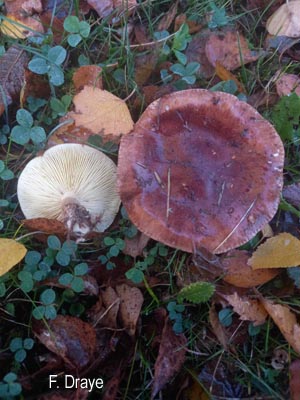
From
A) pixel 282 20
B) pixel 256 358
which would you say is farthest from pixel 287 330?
pixel 282 20

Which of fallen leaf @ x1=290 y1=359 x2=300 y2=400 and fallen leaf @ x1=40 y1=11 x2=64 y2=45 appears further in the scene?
fallen leaf @ x1=40 y1=11 x2=64 y2=45

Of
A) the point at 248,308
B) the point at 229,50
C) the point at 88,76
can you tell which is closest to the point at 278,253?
the point at 248,308

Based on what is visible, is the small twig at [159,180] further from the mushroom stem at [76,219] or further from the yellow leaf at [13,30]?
the yellow leaf at [13,30]

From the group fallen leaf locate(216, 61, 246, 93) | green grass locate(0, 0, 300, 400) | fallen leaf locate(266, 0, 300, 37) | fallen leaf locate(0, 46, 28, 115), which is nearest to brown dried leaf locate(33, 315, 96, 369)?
green grass locate(0, 0, 300, 400)

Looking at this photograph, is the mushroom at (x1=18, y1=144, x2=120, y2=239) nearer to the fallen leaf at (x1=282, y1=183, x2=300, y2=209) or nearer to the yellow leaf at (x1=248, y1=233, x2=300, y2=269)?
the yellow leaf at (x1=248, y1=233, x2=300, y2=269)

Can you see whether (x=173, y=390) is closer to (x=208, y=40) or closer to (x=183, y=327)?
(x=183, y=327)

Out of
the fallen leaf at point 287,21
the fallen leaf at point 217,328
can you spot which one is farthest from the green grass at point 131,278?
the fallen leaf at point 287,21
